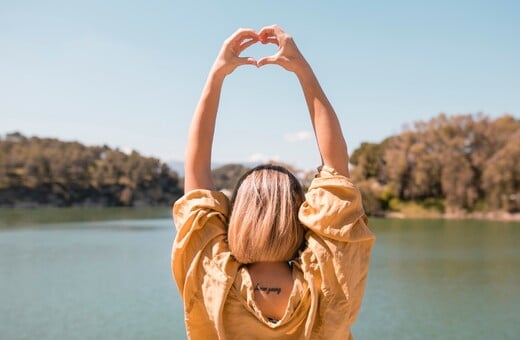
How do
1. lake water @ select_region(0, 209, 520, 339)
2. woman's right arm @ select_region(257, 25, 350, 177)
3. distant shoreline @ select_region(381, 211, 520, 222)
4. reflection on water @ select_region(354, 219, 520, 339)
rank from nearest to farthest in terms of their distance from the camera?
woman's right arm @ select_region(257, 25, 350, 177), lake water @ select_region(0, 209, 520, 339), reflection on water @ select_region(354, 219, 520, 339), distant shoreline @ select_region(381, 211, 520, 222)

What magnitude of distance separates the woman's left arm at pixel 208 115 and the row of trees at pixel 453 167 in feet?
112

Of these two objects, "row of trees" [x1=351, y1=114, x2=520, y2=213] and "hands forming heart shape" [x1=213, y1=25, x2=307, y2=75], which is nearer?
"hands forming heart shape" [x1=213, y1=25, x2=307, y2=75]

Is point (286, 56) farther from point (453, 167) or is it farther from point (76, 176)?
point (76, 176)

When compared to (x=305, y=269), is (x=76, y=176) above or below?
below

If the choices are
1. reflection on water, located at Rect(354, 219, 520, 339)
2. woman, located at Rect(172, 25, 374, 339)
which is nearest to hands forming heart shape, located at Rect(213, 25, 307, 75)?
woman, located at Rect(172, 25, 374, 339)

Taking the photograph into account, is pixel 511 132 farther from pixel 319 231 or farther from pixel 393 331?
pixel 319 231

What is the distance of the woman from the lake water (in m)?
7.12

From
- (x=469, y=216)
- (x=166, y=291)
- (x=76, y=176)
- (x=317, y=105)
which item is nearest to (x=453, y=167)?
(x=469, y=216)

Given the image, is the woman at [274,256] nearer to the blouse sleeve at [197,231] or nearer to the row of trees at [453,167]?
the blouse sleeve at [197,231]

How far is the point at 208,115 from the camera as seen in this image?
118 centimetres

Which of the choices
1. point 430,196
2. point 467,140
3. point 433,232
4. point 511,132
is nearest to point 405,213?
point 430,196

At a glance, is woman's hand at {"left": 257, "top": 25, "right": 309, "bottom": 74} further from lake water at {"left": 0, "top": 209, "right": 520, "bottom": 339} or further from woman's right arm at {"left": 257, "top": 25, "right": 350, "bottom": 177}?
lake water at {"left": 0, "top": 209, "right": 520, "bottom": 339}

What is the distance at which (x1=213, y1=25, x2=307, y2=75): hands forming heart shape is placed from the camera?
3.78 ft

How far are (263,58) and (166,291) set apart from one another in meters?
10.5
